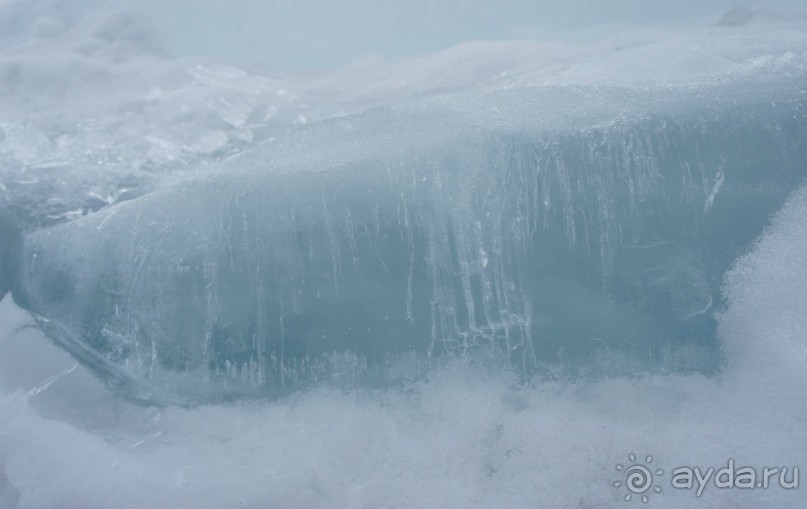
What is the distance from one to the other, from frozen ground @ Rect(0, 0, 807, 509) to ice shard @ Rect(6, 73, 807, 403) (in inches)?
7.6

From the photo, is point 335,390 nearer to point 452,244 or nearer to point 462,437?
point 462,437

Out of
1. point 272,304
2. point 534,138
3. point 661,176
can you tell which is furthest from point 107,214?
point 661,176

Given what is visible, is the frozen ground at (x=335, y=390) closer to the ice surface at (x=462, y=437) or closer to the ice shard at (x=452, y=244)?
the ice surface at (x=462, y=437)

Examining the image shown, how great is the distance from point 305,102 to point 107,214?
175 centimetres

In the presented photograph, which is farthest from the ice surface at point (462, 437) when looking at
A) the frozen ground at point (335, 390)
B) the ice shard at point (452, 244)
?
the ice shard at point (452, 244)

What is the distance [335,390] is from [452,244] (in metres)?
1.30

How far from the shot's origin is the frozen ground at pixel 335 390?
11.6ft

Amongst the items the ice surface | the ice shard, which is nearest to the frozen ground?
the ice surface

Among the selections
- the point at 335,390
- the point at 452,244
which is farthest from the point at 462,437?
the point at 452,244

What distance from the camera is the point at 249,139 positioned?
4340mm

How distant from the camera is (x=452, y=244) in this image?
13.1 feet

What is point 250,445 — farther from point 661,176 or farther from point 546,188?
point 661,176

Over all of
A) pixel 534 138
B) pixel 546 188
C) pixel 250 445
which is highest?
pixel 534 138

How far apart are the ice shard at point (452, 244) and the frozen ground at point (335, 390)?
19cm
